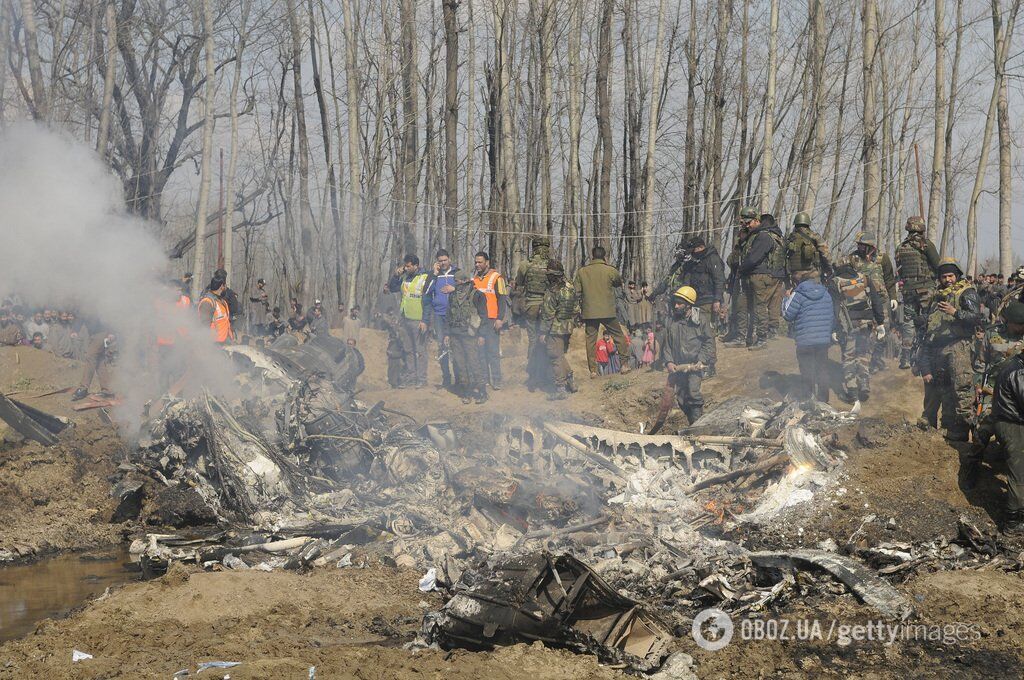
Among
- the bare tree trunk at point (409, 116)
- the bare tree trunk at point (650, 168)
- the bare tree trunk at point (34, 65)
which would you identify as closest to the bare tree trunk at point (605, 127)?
the bare tree trunk at point (650, 168)

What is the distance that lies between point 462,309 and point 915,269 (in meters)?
6.56

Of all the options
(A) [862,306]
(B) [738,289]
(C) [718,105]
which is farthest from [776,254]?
(C) [718,105]

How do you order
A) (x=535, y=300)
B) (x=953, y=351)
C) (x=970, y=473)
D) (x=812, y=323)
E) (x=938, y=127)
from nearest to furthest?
(x=970, y=473), (x=953, y=351), (x=812, y=323), (x=535, y=300), (x=938, y=127)

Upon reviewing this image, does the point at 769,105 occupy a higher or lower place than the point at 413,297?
higher

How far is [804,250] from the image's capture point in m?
12.8

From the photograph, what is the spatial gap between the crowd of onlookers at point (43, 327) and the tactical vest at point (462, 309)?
11437 millimetres

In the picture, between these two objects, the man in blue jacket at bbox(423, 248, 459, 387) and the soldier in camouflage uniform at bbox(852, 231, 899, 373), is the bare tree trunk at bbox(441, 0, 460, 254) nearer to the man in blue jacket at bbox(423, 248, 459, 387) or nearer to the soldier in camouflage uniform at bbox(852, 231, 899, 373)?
the man in blue jacket at bbox(423, 248, 459, 387)

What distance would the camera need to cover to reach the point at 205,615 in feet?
22.9

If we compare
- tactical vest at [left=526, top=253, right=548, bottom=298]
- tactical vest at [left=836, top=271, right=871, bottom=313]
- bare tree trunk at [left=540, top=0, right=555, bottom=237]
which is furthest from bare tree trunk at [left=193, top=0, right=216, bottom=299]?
tactical vest at [left=836, top=271, right=871, bottom=313]

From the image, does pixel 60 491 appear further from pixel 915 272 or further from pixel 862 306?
pixel 915 272

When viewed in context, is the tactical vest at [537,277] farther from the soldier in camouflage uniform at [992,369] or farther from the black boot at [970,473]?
the black boot at [970,473]

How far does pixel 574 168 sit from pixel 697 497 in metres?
16.4

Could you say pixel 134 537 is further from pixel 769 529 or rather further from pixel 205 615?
pixel 769 529

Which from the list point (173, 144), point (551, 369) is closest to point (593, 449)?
point (551, 369)
